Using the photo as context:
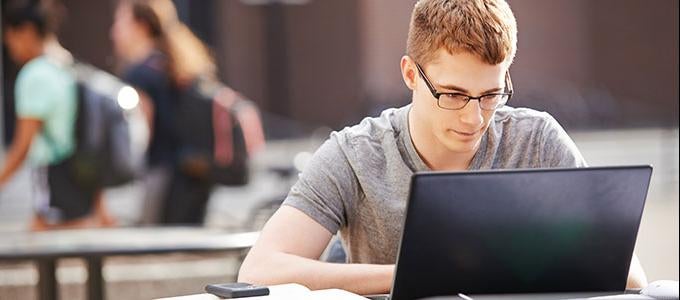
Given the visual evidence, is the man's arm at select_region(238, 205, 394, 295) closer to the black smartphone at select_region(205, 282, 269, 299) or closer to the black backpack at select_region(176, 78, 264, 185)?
the black smartphone at select_region(205, 282, 269, 299)

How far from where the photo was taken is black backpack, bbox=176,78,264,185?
24.9ft

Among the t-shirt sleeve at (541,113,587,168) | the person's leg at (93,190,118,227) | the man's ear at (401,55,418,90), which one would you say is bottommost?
the person's leg at (93,190,118,227)

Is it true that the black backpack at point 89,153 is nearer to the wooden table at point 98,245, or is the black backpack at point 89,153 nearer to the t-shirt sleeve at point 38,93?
the t-shirt sleeve at point 38,93

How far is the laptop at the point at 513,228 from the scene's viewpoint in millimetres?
2461

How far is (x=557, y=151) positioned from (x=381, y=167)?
378 millimetres

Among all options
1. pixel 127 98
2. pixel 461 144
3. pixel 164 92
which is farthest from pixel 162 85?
pixel 461 144

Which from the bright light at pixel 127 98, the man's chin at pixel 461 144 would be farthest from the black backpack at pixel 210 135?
the man's chin at pixel 461 144

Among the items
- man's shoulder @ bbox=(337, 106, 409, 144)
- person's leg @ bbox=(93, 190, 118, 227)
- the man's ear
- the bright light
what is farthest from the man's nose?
the bright light

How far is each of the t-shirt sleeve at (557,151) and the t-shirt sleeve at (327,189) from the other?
0.41 metres

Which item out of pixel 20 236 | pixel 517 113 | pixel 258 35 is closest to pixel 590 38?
pixel 258 35

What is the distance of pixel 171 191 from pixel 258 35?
916 centimetres

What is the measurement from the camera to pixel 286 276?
9.89 feet

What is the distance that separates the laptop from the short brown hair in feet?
1.72

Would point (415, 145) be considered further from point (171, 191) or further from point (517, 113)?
point (171, 191)
